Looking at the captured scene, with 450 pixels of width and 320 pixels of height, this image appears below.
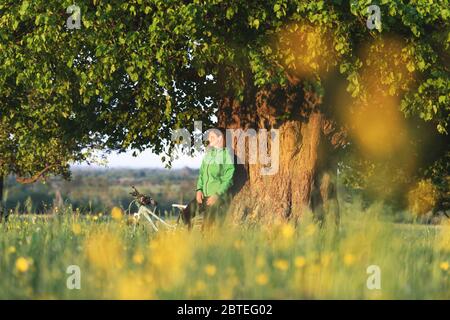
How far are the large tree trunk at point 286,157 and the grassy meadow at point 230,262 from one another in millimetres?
7009

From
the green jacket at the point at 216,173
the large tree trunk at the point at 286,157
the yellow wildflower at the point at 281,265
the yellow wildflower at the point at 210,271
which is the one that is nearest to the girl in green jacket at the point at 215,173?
the green jacket at the point at 216,173

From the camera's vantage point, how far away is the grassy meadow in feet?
25.6

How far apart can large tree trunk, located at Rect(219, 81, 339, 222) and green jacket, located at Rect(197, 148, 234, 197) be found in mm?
3526

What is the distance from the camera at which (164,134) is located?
66.9 ft

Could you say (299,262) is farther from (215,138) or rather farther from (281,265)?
(215,138)

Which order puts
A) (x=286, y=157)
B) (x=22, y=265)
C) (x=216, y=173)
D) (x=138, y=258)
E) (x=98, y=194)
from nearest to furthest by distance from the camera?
(x=22, y=265) → (x=138, y=258) → (x=216, y=173) → (x=286, y=157) → (x=98, y=194)

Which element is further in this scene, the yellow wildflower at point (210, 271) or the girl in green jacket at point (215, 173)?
the girl in green jacket at point (215, 173)

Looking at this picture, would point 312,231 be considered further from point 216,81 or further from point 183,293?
point 216,81

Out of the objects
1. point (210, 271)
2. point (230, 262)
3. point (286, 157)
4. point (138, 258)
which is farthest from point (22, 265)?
point (286, 157)

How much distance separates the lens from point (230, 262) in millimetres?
8453

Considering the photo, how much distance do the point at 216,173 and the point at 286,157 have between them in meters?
4.38

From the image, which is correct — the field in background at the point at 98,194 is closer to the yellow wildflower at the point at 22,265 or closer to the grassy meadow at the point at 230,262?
the grassy meadow at the point at 230,262

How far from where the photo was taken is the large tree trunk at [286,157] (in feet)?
57.2
